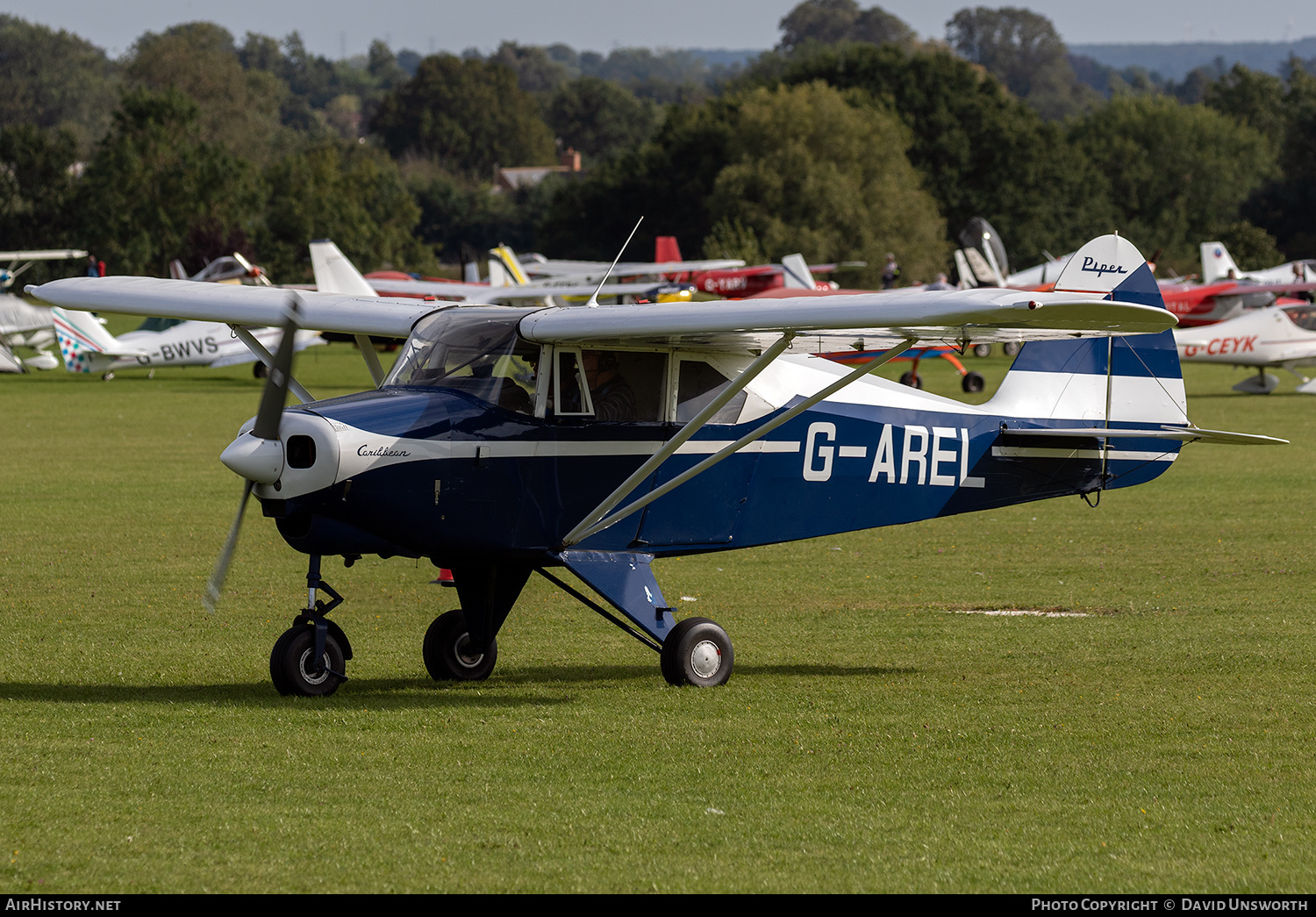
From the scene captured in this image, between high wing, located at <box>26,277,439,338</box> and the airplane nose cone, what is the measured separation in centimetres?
148

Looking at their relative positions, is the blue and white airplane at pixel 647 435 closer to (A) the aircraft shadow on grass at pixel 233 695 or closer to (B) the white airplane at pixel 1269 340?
(A) the aircraft shadow on grass at pixel 233 695

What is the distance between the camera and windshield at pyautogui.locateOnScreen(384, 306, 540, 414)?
8.37 metres

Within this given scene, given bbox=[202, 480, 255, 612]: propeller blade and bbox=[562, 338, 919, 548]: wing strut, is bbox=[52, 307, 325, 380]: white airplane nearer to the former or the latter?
bbox=[562, 338, 919, 548]: wing strut

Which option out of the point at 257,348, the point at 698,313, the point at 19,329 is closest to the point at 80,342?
the point at 19,329

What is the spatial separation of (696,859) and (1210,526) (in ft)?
36.9

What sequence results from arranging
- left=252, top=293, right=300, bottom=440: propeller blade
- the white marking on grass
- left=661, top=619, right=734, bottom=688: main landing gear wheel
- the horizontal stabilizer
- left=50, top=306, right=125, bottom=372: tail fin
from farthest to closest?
left=50, top=306, right=125, bottom=372: tail fin
the white marking on grass
the horizontal stabilizer
left=661, top=619, right=734, bottom=688: main landing gear wheel
left=252, top=293, right=300, bottom=440: propeller blade

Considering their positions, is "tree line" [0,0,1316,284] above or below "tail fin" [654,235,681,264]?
above

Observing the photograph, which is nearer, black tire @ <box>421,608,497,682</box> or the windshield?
the windshield

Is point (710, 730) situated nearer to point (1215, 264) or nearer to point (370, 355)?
point (370, 355)

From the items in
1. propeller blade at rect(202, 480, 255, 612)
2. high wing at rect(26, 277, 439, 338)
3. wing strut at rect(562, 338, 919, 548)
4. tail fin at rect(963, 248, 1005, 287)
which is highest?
tail fin at rect(963, 248, 1005, 287)

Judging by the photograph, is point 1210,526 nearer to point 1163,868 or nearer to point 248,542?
point 248,542

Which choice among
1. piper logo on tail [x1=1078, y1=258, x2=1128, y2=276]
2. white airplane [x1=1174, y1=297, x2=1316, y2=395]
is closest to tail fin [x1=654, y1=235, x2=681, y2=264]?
white airplane [x1=1174, y1=297, x2=1316, y2=395]

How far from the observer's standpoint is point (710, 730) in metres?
7.66
